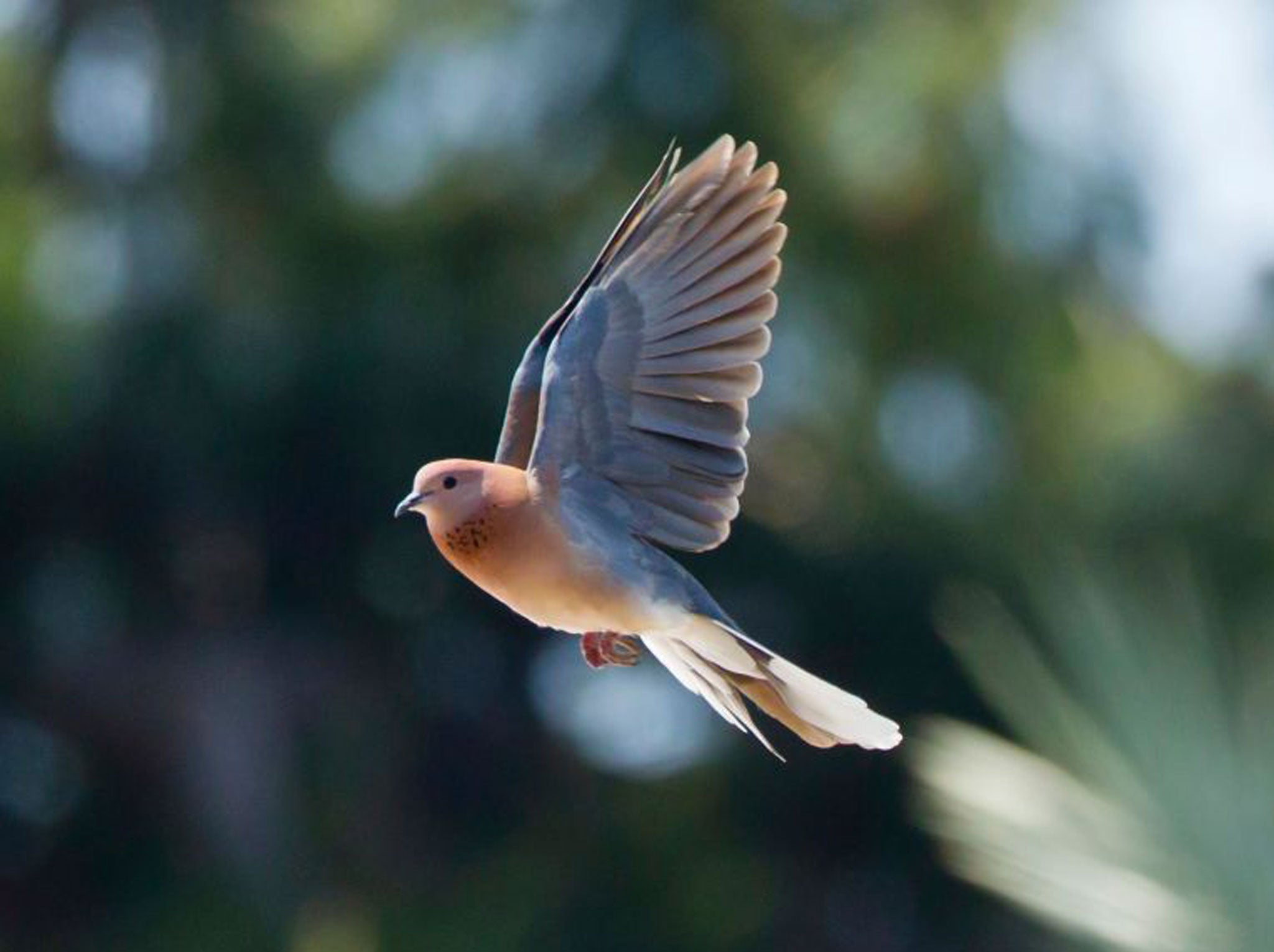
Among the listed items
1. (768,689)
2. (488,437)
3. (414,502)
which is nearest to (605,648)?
(768,689)

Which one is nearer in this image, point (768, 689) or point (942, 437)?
point (768, 689)

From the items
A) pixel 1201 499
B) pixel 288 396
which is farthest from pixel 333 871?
pixel 1201 499

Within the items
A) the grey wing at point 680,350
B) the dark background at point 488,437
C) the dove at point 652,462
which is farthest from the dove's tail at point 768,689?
the dark background at point 488,437

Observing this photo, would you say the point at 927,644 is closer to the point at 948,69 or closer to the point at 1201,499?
the point at 1201,499

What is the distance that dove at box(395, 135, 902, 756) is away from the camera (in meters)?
3.58

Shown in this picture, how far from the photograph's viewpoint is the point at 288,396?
415 inches

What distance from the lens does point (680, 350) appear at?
149 inches

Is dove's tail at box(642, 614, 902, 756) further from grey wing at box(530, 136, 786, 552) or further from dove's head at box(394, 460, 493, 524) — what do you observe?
dove's head at box(394, 460, 493, 524)

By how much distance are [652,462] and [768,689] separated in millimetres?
361

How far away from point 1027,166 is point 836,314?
942mm

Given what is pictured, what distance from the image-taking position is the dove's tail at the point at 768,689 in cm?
362

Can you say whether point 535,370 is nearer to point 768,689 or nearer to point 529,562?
point 529,562

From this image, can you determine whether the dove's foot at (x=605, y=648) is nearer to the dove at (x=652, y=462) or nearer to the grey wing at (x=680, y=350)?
the dove at (x=652, y=462)

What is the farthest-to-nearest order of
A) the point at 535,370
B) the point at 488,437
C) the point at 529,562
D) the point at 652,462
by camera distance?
the point at 488,437 < the point at 535,370 < the point at 652,462 < the point at 529,562
